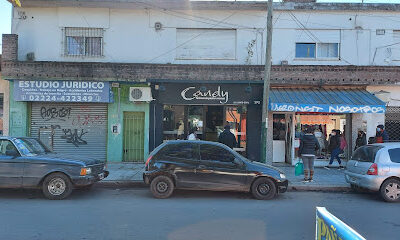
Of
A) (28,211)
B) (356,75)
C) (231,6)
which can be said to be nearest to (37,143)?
(28,211)

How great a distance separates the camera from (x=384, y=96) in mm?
12203

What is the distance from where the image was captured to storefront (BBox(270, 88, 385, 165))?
11.6m

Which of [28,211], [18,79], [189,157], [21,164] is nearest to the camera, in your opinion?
[28,211]

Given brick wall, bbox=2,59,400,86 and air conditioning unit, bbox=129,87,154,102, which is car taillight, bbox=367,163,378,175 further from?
air conditioning unit, bbox=129,87,154,102

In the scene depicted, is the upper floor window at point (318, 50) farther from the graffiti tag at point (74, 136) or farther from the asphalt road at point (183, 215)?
the graffiti tag at point (74, 136)

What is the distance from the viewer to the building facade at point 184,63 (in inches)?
488

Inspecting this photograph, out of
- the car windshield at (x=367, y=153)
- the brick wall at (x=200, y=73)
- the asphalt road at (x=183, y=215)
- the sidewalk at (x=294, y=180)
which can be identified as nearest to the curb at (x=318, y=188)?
the sidewalk at (x=294, y=180)

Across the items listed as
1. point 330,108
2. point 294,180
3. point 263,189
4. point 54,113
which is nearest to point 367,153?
point 294,180

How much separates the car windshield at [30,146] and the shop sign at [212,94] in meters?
5.50

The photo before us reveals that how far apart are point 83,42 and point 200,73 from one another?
5177 mm

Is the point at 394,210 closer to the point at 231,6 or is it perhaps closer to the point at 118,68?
the point at 231,6

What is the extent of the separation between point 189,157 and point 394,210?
16.0 feet

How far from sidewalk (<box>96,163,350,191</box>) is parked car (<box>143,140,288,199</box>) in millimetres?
1631

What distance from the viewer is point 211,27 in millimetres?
12812
